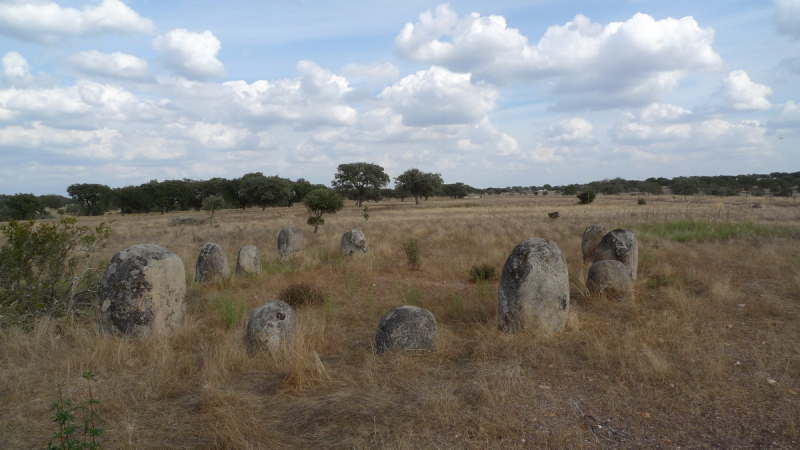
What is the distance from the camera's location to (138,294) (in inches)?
235

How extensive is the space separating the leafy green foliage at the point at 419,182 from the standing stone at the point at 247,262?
138 ft

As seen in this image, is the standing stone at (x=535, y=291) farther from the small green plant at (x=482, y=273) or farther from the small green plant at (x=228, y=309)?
the small green plant at (x=228, y=309)

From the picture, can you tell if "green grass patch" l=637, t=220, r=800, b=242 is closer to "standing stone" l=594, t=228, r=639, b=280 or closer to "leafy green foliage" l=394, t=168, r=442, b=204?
"standing stone" l=594, t=228, r=639, b=280

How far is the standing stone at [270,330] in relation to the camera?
5.52 metres

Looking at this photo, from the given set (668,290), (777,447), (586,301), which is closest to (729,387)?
(777,447)

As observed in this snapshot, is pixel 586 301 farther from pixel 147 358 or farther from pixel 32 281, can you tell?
pixel 32 281

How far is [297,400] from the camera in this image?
4398mm

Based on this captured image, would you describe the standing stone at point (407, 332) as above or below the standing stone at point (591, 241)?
below

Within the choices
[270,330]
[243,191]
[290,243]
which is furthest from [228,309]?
[243,191]

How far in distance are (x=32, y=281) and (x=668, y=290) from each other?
10.5 metres

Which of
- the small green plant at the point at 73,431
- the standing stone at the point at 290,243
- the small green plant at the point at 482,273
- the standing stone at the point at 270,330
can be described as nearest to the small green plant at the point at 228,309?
the standing stone at the point at 270,330

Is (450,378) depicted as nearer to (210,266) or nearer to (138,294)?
(138,294)

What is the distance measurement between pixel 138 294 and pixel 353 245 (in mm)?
7358

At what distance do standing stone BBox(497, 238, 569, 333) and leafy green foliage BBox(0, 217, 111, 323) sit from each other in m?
6.10
